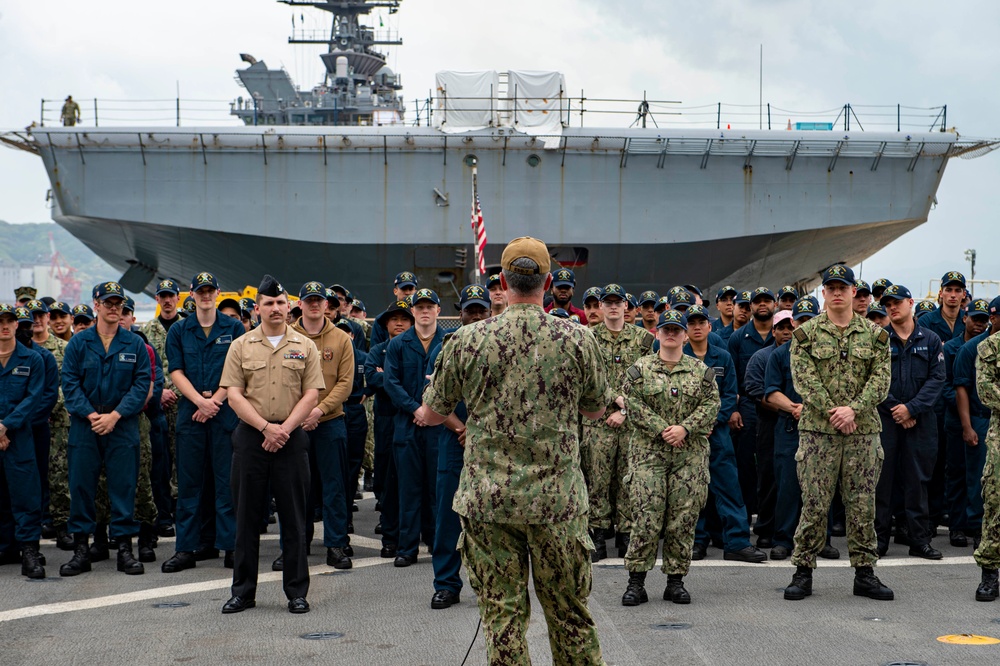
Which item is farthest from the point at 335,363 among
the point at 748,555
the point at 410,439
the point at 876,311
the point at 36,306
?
the point at 876,311

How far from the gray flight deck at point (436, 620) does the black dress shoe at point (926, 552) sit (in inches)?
4.4

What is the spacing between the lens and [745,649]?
4.80 m

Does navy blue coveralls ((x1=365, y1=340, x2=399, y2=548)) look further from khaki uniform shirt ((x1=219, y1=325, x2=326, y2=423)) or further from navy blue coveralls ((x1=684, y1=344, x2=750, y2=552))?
navy blue coveralls ((x1=684, y1=344, x2=750, y2=552))

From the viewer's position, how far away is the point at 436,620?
547cm

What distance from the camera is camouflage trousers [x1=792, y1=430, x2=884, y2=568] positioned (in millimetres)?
5793

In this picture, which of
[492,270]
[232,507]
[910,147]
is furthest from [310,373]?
[910,147]

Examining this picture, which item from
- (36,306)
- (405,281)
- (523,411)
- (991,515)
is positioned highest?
(405,281)

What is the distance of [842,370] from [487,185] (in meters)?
14.8

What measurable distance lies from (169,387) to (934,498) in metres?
6.31

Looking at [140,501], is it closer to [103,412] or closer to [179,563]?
[179,563]

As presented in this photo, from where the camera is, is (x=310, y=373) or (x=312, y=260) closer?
(x=310, y=373)

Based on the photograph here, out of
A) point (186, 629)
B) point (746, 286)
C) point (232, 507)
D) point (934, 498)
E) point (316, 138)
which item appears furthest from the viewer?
point (746, 286)

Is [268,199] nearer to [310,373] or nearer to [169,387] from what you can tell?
[169,387]

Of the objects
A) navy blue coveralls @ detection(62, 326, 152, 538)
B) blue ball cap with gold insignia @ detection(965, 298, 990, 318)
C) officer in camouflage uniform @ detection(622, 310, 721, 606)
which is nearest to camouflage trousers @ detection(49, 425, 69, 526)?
navy blue coveralls @ detection(62, 326, 152, 538)
